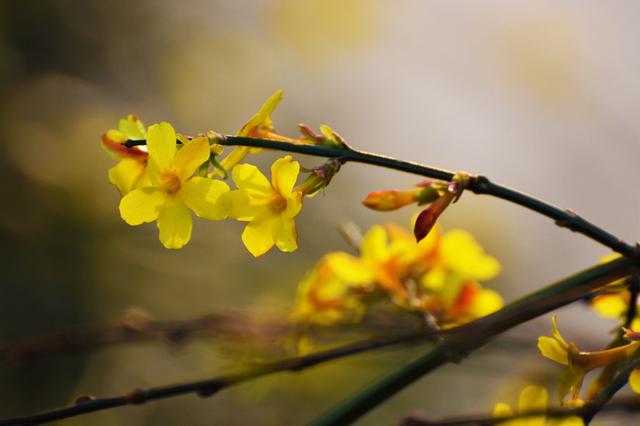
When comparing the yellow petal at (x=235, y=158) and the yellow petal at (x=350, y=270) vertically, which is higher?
the yellow petal at (x=235, y=158)

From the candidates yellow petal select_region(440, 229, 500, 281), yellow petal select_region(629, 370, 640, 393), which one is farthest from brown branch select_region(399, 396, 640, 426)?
yellow petal select_region(440, 229, 500, 281)

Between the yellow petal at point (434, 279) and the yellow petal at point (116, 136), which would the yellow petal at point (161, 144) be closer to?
the yellow petal at point (116, 136)

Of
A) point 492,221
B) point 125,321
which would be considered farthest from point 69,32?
point 125,321

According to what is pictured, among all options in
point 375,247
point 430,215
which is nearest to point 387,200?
point 430,215

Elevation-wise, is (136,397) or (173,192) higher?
Answer: (173,192)

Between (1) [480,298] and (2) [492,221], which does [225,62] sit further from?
(1) [480,298]

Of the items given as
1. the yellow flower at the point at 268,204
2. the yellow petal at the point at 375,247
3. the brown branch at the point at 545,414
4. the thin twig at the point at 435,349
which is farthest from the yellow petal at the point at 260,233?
the yellow petal at the point at 375,247

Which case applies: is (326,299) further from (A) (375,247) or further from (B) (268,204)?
(B) (268,204)
